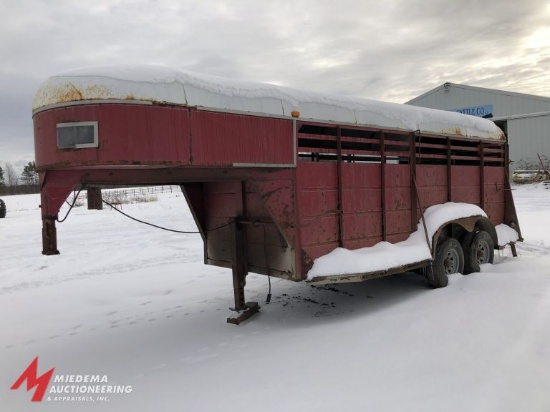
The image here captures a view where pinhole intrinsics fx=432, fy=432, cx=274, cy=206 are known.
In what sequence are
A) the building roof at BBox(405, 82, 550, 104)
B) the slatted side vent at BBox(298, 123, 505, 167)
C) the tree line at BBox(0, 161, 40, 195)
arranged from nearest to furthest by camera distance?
the slatted side vent at BBox(298, 123, 505, 167) < the building roof at BBox(405, 82, 550, 104) < the tree line at BBox(0, 161, 40, 195)

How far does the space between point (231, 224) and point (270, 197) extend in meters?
1.08

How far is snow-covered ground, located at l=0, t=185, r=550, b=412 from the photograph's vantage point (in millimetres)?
3371

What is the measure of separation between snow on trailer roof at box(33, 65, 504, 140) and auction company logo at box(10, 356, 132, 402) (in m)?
2.52

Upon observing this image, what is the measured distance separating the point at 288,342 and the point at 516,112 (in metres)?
26.0

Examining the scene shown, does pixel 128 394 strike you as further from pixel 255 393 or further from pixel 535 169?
pixel 535 169

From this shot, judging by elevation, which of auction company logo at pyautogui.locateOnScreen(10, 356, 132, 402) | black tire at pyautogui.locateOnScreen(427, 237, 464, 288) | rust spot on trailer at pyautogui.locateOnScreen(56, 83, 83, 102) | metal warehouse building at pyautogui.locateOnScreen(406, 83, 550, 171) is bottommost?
auction company logo at pyautogui.locateOnScreen(10, 356, 132, 402)

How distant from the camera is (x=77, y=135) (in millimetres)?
3736

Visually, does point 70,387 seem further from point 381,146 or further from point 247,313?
point 381,146

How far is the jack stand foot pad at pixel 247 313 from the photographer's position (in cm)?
531

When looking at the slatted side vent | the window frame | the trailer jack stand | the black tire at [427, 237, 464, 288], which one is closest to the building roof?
the slatted side vent

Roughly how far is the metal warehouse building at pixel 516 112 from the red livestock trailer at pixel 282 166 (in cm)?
2021

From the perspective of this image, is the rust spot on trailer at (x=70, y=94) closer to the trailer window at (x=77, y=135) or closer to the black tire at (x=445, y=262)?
the trailer window at (x=77, y=135)

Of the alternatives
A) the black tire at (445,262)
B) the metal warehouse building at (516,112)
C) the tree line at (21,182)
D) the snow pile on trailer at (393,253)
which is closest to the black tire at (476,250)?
the black tire at (445,262)

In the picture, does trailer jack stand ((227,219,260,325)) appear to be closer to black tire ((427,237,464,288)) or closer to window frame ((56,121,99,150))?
window frame ((56,121,99,150))
